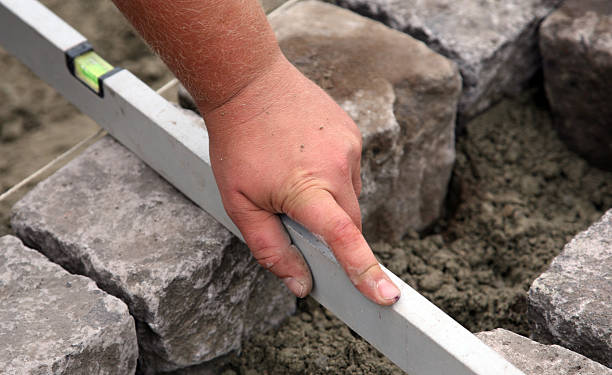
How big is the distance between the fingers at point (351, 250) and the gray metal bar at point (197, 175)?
0.15 ft

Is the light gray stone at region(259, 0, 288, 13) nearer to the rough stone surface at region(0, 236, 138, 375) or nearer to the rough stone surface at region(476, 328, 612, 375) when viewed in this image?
the rough stone surface at region(0, 236, 138, 375)

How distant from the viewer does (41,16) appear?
6.62 feet

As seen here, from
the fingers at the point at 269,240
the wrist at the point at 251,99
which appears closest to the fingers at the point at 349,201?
the fingers at the point at 269,240

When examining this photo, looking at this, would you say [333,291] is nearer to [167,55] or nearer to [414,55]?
[167,55]

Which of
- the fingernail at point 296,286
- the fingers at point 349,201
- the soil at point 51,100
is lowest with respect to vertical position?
the soil at point 51,100

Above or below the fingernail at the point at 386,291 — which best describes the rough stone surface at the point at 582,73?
below

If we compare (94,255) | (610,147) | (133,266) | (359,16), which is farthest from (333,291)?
(610,147)

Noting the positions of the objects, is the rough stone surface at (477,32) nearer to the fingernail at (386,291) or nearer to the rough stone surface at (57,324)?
the fingernail at (386,291)

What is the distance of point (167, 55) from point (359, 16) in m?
1.01

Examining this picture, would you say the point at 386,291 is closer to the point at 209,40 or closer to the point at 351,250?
the point at 351,250

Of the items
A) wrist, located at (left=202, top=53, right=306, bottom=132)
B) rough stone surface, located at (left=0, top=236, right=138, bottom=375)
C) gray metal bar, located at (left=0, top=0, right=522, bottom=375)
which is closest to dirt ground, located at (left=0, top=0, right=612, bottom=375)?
gray metal bar, located at (left=0, top=0, right=522, bottom=375)

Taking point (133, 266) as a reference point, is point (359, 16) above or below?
above

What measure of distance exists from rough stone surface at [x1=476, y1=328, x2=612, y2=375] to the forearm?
2.59 ft

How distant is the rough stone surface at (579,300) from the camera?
1442mm
